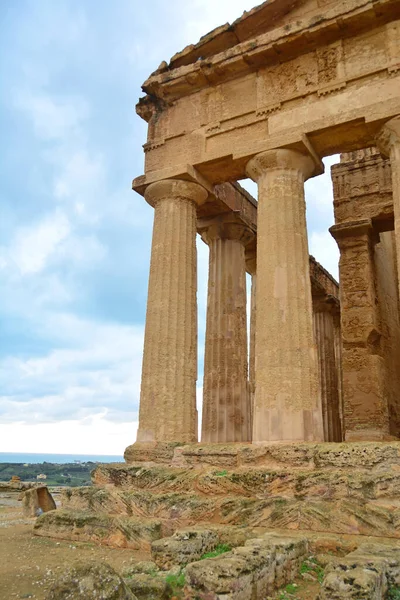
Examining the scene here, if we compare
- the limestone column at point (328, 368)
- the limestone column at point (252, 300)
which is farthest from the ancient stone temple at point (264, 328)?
the limestone column at point (328, 368)

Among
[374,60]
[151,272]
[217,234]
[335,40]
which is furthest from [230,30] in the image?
[151,272]

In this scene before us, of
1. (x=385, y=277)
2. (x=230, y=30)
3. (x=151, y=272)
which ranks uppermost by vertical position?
(x=230, y=30)

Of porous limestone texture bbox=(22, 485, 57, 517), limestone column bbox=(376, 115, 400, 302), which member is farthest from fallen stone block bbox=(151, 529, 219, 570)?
porous limestone texture bbox=(22, 485, 57, 517)

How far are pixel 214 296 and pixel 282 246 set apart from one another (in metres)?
4.31

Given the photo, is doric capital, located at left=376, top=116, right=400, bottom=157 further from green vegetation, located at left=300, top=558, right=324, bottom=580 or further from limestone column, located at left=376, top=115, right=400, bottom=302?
green vegetation, located at left=300, top=558, right=324, bottom=580

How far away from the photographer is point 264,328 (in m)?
10.8

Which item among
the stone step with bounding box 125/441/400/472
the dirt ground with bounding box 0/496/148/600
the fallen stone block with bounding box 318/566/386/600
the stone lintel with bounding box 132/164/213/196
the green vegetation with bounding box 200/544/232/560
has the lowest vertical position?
the dirt ground with bounding box 0/496/148/600

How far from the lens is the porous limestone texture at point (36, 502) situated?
13648mm

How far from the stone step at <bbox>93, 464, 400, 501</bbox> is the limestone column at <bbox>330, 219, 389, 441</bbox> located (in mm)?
7198

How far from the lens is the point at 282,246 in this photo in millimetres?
11234

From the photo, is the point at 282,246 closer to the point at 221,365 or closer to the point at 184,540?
the point at 221,365

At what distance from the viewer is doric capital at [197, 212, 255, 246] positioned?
51.5ft

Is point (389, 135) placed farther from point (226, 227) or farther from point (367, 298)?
point (367, 298)

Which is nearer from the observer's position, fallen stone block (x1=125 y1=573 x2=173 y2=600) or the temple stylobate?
fallen stone block (x1=125 y1=573 x2=173 y2=600)
